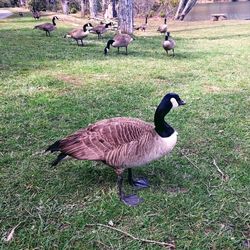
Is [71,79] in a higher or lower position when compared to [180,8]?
higher

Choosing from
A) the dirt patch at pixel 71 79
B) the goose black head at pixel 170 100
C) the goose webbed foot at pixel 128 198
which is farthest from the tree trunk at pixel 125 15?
the goose webbed foot at pixel 128 198

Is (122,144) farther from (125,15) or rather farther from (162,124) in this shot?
(125,15)

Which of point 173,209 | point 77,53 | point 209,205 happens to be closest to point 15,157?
point 173,209

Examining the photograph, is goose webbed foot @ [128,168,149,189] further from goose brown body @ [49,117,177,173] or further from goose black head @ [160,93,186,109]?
goose black head @ [160,93,186,109]

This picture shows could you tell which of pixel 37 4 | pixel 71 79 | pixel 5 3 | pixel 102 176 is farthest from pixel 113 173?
pixel 5 3

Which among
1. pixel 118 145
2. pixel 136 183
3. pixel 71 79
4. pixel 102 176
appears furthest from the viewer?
pixel 71 79

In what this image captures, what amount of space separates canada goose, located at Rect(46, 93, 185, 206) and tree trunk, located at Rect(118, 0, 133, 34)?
14.3 m

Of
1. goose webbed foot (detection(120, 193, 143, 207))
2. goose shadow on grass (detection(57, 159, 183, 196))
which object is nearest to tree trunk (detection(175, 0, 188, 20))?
goose shadow on grass (detection(57, 159, 183, 196))

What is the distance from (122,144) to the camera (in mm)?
3131

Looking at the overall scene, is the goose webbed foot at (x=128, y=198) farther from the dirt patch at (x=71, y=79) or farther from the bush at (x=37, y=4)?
the bush at (x=37, y=4)

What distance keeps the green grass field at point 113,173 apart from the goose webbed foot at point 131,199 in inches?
2.4

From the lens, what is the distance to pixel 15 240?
2799mm

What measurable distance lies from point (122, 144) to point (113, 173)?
745 millimetres

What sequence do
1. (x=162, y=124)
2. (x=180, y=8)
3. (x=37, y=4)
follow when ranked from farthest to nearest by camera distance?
1. (x=180, y=8)
2. (x=37, y=4)
3. (x=162, y=124)
